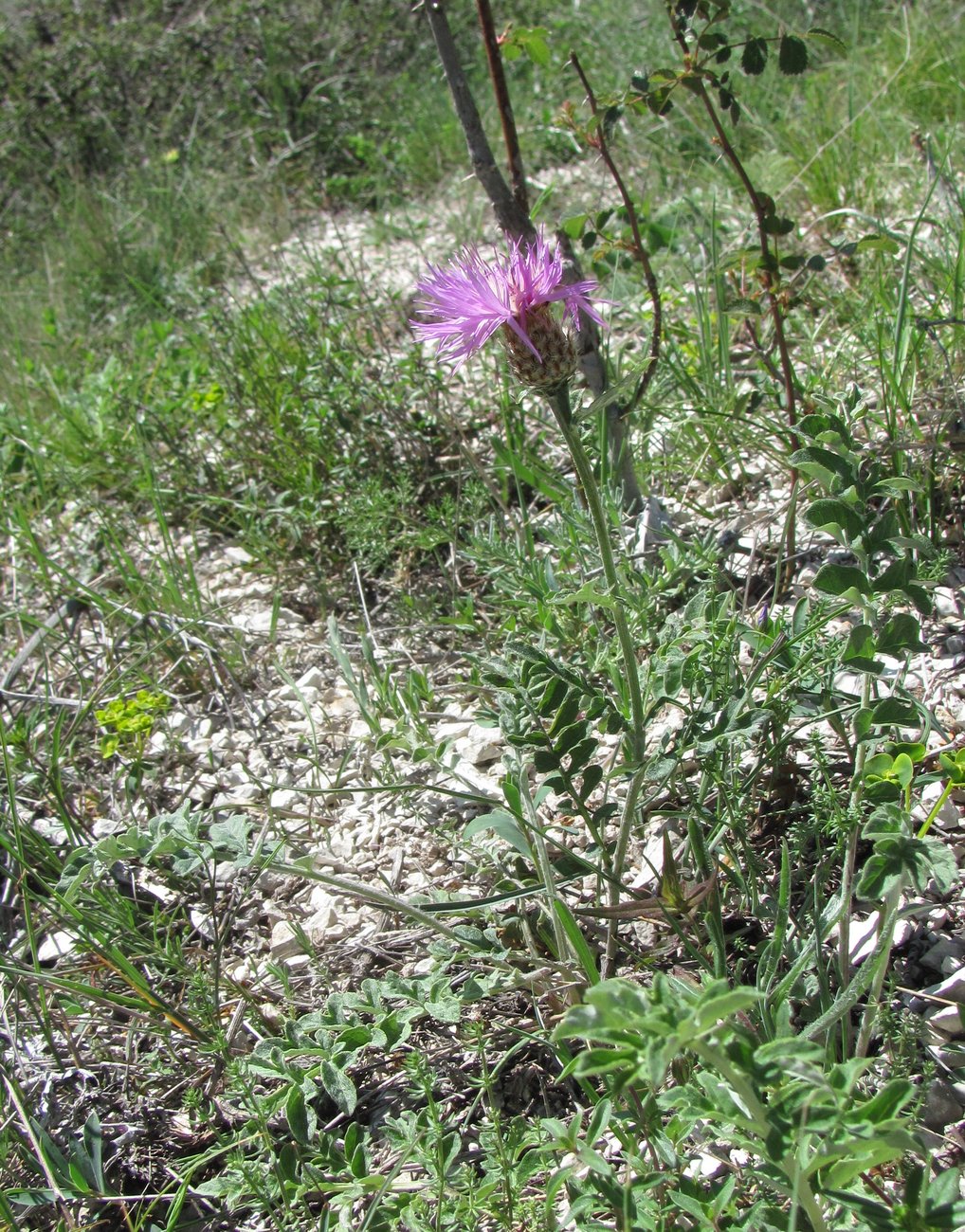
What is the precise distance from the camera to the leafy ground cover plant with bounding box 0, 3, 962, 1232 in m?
1.28

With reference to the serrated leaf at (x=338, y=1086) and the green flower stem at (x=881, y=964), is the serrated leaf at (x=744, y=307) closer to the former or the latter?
the green flower stem at (x=881, y=964)

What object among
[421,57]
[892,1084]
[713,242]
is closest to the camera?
[892,1084]

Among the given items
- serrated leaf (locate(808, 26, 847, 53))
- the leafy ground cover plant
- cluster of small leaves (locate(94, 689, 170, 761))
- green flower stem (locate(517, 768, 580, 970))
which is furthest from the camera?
cluster of small leaves (locate(94, 689, 170, 761))

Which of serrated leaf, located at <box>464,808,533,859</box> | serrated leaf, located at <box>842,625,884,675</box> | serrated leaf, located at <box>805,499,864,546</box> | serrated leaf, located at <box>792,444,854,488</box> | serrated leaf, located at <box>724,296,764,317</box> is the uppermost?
serrated leaf, located at <box>724,296,764,317</box>

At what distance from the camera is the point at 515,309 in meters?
1.41

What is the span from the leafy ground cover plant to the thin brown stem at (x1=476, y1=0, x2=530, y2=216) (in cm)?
1

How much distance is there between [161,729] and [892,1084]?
6.04ft

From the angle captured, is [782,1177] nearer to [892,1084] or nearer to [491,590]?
[892,1084]

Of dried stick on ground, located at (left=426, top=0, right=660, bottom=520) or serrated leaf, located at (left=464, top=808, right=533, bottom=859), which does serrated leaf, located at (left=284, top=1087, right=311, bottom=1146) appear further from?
dried stick on ground, located at (left=426, top=0, right=660, bottom=520)

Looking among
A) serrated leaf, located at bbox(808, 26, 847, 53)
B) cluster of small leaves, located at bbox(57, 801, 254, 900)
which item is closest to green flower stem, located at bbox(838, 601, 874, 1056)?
cluster of small leaves, located at bbox(57, 801, 254, 900)

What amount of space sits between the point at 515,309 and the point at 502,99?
941 mm

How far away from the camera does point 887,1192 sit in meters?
1.22

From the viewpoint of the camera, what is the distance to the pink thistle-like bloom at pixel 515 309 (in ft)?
4.50

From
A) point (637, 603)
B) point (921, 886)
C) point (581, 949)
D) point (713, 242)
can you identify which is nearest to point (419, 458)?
point (713, 242)
